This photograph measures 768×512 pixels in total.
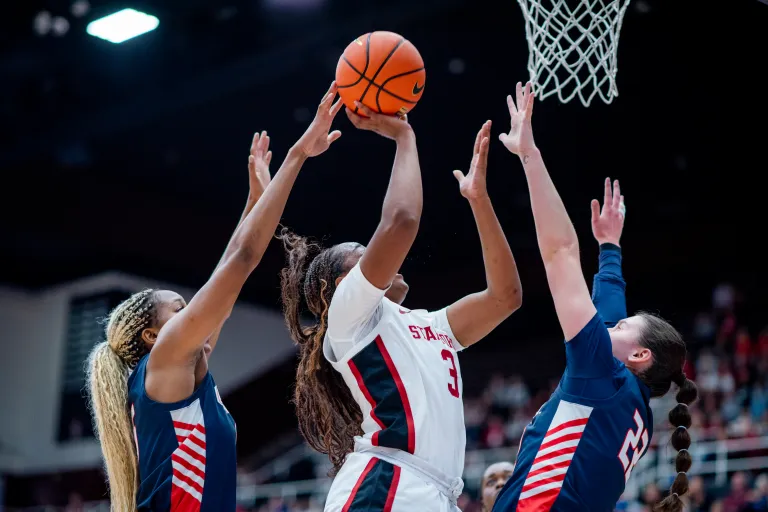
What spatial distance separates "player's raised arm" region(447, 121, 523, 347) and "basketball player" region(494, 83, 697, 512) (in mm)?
183

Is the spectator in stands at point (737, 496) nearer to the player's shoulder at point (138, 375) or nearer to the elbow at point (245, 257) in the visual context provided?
the player's shoulder at point (138, 375)

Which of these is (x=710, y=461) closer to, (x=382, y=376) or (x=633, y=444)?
(x=633, y=444)

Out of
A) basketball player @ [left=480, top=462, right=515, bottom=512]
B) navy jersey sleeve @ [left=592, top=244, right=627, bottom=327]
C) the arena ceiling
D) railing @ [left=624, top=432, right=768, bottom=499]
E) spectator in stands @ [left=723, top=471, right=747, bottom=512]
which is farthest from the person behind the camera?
the arena ceiling

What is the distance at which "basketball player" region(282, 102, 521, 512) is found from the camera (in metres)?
2.89

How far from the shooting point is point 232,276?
311 cm

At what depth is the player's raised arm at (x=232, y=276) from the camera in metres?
3.10

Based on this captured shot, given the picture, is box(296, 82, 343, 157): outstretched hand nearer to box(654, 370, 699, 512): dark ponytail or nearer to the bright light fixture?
box(654, 370, 699, 512): dark ponytail

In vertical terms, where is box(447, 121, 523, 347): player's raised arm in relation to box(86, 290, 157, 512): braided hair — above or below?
above

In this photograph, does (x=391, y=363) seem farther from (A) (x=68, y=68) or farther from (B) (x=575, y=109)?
(A) (x=68, y=68)

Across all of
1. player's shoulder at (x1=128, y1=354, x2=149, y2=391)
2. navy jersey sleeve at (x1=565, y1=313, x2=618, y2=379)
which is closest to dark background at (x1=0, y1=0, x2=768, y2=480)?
player's shoulder at (x1=128, y1=354, x2=149, y2=391)

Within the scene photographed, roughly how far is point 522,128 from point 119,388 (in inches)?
67.0

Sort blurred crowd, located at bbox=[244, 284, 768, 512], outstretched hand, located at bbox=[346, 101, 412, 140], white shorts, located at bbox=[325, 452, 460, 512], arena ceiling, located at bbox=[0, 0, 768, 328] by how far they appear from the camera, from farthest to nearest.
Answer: arena ceiling, located at bbox=[0, 0, 768, 328] < blurred crowd, located at bbox=[244, 284, 768, 512] < outstretched hand, located at bbox=[346, 101, 412, 140] < white shorts, located at bbox=[325, 452, 460, 512]

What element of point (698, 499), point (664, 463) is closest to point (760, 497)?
point (698, 499)

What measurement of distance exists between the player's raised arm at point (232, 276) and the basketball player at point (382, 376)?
0.22 m
